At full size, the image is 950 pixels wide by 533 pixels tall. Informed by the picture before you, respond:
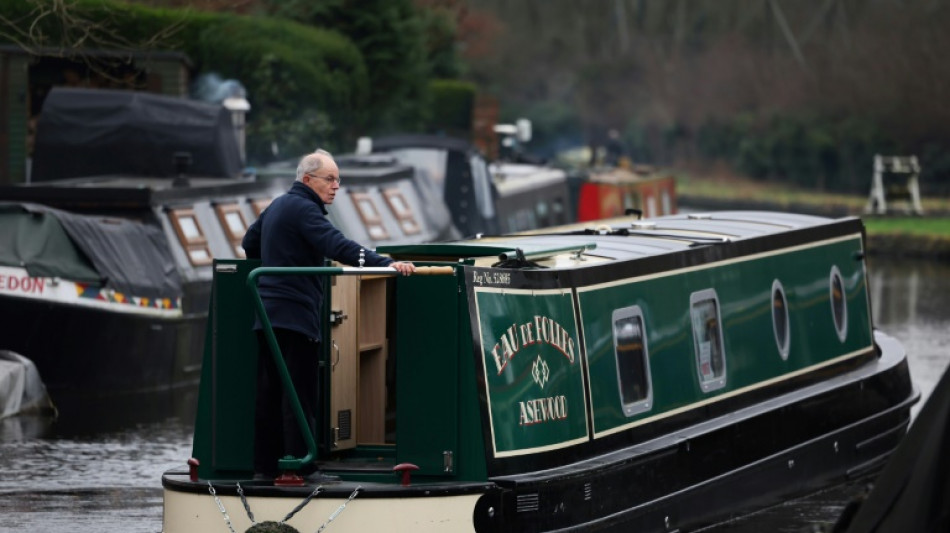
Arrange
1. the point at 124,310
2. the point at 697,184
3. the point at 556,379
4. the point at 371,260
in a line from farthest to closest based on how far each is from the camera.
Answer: the point at 697,184 → the point at 124,310 → the point at 556,379 → the point at 371,260

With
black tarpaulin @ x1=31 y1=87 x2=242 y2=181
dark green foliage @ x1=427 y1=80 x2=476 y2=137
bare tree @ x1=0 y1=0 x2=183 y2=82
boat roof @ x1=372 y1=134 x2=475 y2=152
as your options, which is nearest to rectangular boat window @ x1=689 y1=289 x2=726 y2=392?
bare tree @ x1=0 y1=0 x2=183 y2=82

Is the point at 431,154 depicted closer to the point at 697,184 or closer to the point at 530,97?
the point at 697,184

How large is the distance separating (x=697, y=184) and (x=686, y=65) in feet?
21.2

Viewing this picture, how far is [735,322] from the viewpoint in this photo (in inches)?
460

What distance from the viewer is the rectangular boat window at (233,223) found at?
17906 millimetres

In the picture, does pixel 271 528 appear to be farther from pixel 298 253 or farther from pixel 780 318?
pixel 780 318

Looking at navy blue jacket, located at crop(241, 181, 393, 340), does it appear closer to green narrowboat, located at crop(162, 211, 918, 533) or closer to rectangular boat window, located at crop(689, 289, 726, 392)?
green narrowboat, located at crop(162, 211, 918, 533)

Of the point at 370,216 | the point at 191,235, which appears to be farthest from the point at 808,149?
the point at 191,235

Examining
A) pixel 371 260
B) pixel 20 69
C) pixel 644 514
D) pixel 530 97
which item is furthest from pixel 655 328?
pixel 530 97

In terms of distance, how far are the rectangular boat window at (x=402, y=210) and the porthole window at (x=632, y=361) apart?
11009 mm

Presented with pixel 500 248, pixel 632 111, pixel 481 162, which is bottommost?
pixel 500 248

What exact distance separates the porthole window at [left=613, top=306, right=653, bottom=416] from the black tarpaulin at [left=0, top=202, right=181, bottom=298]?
668 centimetres

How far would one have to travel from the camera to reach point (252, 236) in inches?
344

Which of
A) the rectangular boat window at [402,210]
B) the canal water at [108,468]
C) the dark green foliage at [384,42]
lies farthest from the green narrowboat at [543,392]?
the dark green foliage at [384,42]
